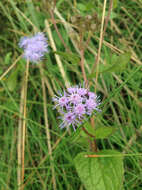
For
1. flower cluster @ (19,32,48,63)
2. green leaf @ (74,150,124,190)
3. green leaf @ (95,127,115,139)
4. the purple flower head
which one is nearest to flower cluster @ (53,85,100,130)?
the purple flower head

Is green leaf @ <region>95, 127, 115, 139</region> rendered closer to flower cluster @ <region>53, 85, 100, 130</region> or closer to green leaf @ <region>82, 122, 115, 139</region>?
green leaf @ <region>82, 122, 115, 139</region>

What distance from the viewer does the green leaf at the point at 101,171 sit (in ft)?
3.59

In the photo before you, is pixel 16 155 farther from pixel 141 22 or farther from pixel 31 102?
pixel 141 22

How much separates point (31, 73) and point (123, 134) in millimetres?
865

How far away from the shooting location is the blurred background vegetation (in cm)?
133

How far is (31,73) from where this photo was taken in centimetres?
185

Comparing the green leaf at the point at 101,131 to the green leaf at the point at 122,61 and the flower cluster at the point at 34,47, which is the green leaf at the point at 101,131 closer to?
the green leaf at the point at 122,61

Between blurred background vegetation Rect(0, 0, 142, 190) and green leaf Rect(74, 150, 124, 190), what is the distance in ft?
0.38

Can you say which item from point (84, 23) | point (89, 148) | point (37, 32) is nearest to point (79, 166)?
point (89, 148)

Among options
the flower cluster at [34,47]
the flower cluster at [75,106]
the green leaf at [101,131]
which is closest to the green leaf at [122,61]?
the flower cluster at [75,106]

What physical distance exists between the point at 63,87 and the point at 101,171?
19.6 inches

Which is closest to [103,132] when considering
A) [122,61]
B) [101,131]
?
[101,131]

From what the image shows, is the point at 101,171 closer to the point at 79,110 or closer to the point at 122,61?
the point at 79,110

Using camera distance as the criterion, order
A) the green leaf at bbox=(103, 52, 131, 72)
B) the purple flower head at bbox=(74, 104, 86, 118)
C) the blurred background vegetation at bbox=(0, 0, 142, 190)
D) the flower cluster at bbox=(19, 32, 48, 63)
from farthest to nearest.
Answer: the flower cluster at bbox=(19, 32, 48, 63) → the blurred background vegetation at bbox=(0, 0, 142, 190) → the green leaf at bbox=(103, 52, 131, 72) → the purple flower head at bbox=(74, 104, 86, 118)
